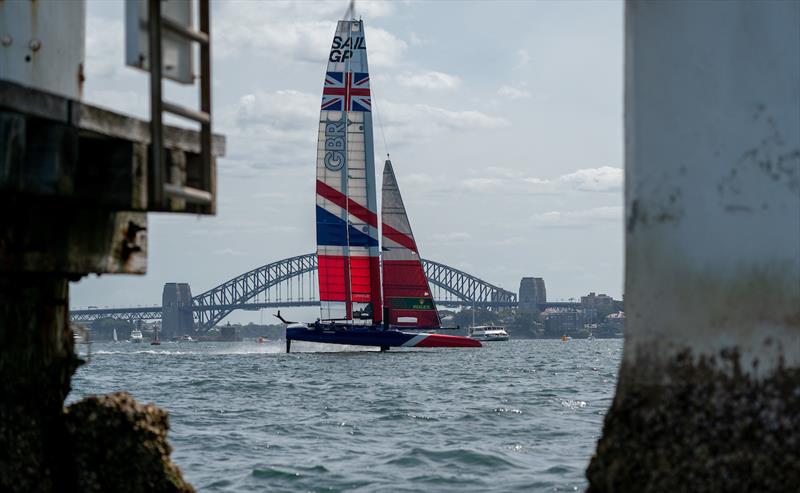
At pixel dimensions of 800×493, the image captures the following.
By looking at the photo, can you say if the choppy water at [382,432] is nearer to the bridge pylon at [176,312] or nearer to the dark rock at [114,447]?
the dark rock at [114,447]

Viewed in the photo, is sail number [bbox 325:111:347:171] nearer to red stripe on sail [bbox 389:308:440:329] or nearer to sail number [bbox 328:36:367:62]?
sail number [bbox 328:36:367:62]

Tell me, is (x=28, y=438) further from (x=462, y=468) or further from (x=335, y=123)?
(x=335, y=123)

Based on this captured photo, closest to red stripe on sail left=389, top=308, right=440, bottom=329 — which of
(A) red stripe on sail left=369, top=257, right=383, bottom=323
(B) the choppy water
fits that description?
(A) red stripe on sail left=369, top=257, right=383, bottom=323

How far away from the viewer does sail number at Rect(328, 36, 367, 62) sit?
5322 cm

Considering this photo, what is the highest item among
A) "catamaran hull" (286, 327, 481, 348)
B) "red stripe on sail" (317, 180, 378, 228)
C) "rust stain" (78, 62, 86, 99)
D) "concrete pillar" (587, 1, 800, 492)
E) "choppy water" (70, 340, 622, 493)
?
"red stripe on sail" (317, 180, 378, 228)

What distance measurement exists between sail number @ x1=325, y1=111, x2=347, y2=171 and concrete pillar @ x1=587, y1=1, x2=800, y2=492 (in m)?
48.5

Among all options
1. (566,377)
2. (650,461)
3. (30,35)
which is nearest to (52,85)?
(30,35)

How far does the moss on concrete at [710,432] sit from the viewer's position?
4160 mm

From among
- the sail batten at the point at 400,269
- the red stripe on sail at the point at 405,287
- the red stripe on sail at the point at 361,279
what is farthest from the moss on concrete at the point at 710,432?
the red stripe on sail at the point at 405,287

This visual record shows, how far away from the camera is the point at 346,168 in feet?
174

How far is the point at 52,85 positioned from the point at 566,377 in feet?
93.1

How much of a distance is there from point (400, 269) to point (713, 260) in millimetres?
57072

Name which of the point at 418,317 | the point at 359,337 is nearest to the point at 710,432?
the point at 359,337

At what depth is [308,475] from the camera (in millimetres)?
11391
